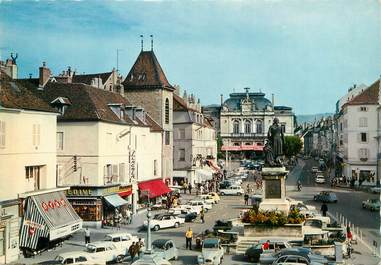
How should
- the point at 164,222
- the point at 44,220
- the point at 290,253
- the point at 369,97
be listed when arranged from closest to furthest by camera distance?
the point at 290,253 → the point at 44,220 → the point at 164,222 → the point at 369,97

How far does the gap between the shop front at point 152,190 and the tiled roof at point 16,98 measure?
16615mm

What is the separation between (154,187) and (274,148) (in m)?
18.7

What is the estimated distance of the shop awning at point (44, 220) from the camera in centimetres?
2742

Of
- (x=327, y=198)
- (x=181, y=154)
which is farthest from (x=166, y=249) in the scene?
(x=181, y=154)

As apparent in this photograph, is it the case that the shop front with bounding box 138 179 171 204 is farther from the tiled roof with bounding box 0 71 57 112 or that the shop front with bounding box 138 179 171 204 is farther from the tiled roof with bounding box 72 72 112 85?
the tiled roof with bounding box 0 71 57 112

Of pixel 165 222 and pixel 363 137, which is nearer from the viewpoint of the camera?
pixel 165 222

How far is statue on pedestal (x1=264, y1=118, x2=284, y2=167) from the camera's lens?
31047 millimetres

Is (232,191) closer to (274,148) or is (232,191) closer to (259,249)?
(274,148)

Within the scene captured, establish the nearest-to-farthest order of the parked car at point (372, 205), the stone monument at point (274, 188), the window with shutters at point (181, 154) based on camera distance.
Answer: the stone monument at point (274, 188) → the parked car at point (372, 205) → the window with shutters at point (181, 154)

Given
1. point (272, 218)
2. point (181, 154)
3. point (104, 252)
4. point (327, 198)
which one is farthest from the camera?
point (181, 154)

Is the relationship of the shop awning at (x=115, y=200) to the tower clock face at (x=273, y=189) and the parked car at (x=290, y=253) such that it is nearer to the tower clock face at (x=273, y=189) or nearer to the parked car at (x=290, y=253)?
the tower clock face at (x=273, y=189)

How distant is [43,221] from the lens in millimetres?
28125

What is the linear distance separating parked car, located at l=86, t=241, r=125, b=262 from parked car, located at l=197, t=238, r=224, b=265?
13.1ft

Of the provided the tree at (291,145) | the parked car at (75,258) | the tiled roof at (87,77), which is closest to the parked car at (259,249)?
the parked car at (75,258)
